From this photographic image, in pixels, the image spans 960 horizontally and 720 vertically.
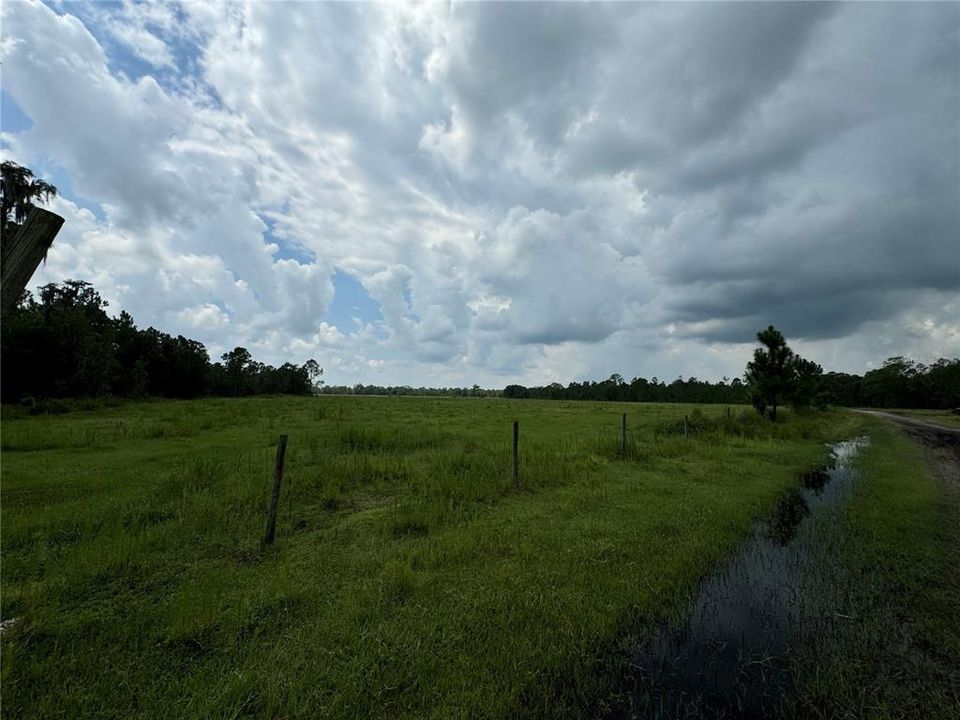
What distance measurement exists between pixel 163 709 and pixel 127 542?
15.1 ft

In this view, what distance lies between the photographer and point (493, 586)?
6004 mm

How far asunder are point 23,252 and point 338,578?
5.34 meters

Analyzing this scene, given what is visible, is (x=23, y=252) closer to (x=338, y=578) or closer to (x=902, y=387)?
(x=338, y=578)

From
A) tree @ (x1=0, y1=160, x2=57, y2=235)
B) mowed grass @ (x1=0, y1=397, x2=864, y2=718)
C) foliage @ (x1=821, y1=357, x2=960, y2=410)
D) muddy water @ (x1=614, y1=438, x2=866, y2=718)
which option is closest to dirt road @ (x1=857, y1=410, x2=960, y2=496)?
mowed grass @ (x1=0, y1=397, x2=864, y2=718)

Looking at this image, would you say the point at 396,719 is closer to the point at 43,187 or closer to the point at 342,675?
the point at 342,675

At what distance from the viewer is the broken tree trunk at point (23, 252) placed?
2656 millimetres

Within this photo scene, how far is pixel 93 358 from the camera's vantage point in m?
39.9

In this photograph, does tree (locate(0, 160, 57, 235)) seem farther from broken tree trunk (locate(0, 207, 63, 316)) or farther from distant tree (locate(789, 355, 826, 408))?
distant tree (locate(789, 355, 826, 408))

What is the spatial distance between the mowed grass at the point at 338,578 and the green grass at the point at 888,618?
1.66 meters

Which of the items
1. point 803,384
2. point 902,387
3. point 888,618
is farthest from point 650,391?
point 888,618

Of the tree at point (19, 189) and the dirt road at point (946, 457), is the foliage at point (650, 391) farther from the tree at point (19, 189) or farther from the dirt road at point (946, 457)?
the tree at point (19, 189)

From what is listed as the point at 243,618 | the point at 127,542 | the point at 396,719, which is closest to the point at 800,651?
the point at 396,719

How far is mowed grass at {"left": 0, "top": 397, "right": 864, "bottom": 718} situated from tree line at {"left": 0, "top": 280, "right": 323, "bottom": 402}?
19255 millimetres

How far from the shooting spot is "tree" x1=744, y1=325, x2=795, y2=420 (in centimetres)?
3241
